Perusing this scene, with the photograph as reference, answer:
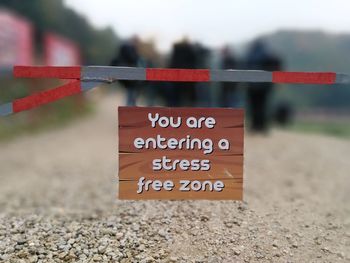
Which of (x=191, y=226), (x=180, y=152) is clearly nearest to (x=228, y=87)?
(x=191, y=226)

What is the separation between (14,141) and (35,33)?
49.6ft

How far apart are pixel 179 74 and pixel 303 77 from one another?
795 mm

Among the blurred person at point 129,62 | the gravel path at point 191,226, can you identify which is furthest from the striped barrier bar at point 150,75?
the blurred person at point 129,62

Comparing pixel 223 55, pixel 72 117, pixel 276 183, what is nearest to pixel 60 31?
pixel 72 117

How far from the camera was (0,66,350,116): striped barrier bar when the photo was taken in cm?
334

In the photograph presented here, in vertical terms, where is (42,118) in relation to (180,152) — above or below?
below

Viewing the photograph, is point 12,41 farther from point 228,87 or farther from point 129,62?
point 129,62

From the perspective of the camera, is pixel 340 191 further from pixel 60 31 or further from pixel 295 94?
pixel 295 94

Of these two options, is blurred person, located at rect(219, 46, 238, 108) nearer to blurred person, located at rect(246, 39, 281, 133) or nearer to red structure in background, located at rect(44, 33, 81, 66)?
blurred person, located at rect(246, 39, 281, 133)

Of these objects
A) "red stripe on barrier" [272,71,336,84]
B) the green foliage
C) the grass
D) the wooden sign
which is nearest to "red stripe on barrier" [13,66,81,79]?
the wooden sign

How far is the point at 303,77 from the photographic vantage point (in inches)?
134

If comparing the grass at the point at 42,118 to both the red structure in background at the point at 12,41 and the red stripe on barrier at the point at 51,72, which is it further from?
the red stripe on barrier at the point at 51,72

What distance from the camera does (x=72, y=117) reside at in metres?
19.2

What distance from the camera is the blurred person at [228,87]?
9.55 meters
